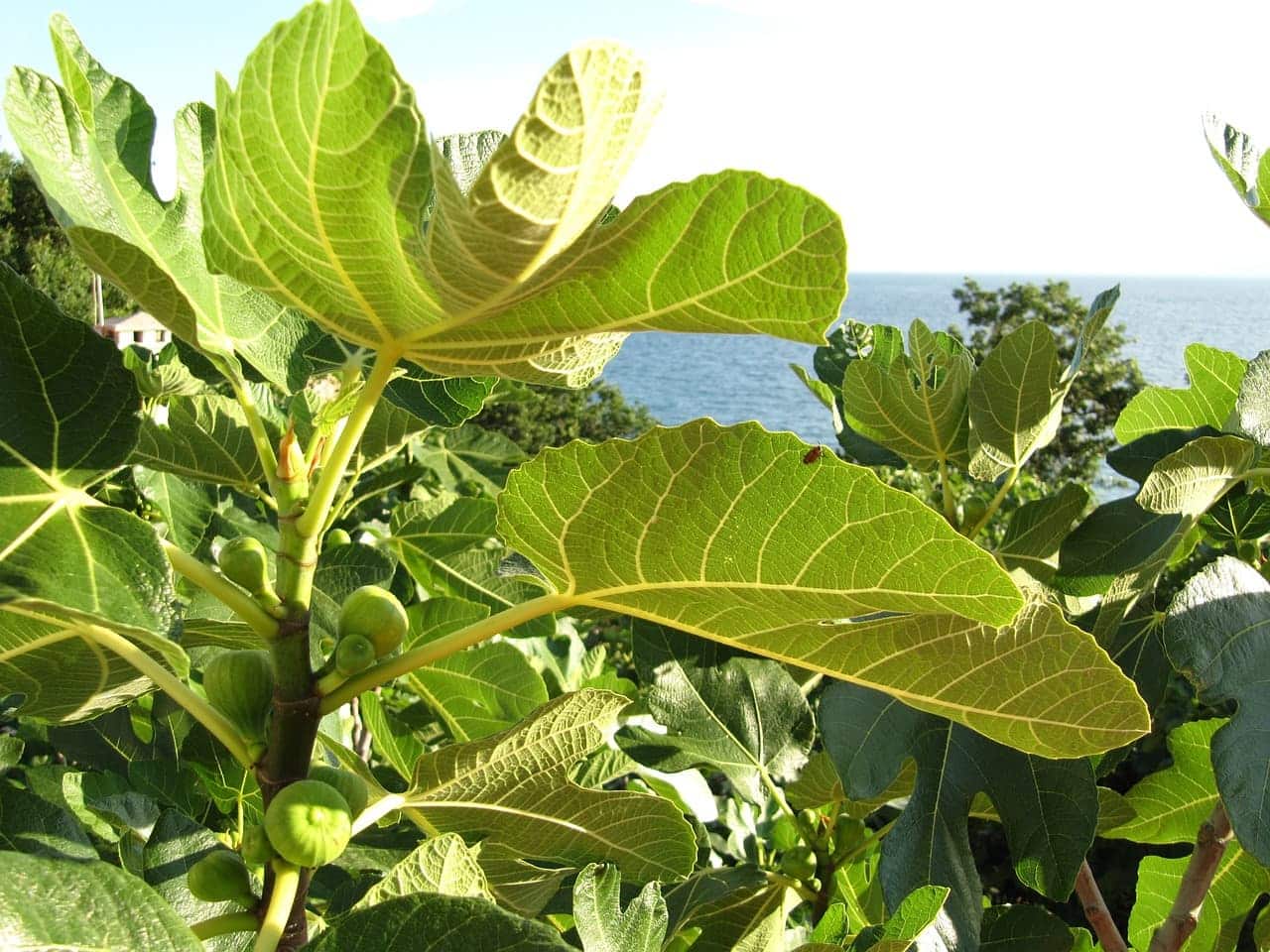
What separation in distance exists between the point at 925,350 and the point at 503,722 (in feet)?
2.02

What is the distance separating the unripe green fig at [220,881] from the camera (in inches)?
24.5

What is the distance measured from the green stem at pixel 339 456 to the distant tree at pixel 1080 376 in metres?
9.64

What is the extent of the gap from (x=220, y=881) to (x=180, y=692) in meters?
0.12

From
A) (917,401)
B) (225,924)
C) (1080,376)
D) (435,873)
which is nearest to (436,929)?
(435,873)

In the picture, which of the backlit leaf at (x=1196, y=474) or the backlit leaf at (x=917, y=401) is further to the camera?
the backlit leaf at (x=917, y=401)

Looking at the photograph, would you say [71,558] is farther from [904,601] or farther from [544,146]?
[904,601]

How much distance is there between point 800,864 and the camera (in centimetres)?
117

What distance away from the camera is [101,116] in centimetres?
63

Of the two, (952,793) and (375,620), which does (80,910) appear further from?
(952,793)

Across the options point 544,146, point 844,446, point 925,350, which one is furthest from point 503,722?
point 544,146

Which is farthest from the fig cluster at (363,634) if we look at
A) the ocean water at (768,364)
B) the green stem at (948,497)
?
the ocean water at (768,364)

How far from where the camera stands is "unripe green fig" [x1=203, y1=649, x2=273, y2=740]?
2.00 ft

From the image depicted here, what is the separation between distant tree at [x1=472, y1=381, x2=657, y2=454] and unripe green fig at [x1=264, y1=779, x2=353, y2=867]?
30.3ft

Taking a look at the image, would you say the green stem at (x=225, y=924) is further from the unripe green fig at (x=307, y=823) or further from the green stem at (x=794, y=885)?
the green stem at (x=794, y=885)
